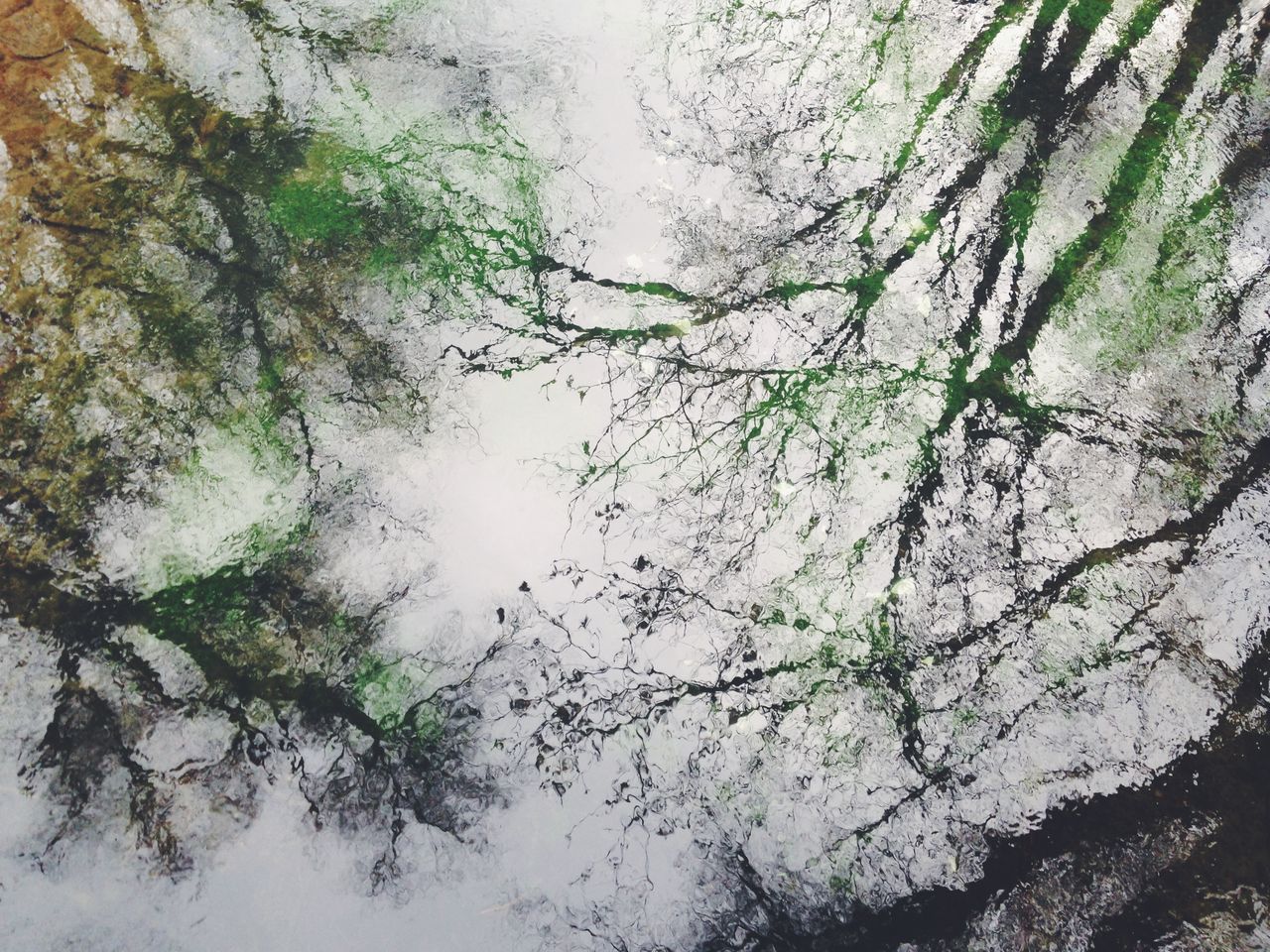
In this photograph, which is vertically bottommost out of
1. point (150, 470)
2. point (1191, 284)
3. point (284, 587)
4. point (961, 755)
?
point (961, 755)

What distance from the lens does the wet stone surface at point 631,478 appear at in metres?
2.14

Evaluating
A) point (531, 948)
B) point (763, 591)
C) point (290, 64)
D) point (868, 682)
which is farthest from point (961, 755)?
point (290, 64)

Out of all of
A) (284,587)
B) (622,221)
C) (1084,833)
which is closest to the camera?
(1084,833)

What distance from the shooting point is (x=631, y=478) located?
2576 millimetres

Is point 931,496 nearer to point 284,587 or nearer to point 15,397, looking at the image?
point 284,587

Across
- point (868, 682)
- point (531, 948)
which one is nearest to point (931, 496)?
point (868, 682)

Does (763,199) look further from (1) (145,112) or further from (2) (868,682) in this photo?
(1) (145,112)

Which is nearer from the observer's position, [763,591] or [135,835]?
[135,835]

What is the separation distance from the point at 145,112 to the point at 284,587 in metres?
2.16

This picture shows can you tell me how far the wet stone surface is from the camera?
2.14 meters

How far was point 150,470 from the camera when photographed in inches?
97.3

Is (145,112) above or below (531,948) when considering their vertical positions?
above

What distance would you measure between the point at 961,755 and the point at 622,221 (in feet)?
7.68

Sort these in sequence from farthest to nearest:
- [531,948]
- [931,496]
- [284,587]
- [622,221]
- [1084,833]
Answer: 1. [622,221]
2. [931,496]
3. [284,587]
4. [1084,833]
5. [531,948]
